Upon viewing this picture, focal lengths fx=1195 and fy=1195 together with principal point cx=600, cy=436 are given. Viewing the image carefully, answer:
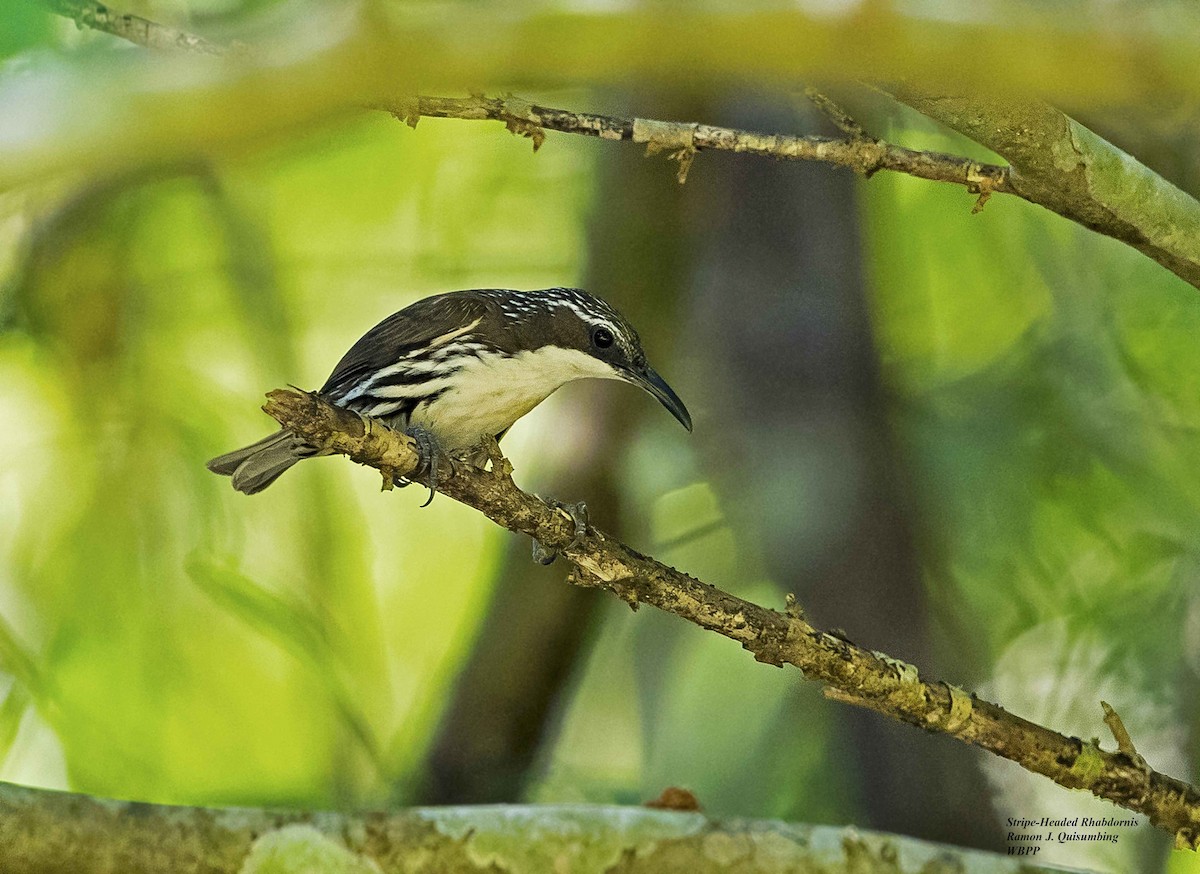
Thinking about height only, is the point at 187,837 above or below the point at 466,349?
below

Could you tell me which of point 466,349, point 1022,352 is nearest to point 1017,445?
point 1022,352

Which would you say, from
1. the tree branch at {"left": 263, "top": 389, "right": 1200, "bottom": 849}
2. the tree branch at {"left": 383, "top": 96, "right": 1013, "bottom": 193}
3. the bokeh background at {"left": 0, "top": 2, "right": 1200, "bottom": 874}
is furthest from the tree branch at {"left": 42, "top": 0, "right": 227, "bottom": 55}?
the bokeh background at {"left": 0, "top": 2, "right": 1200, "bottom": 874}

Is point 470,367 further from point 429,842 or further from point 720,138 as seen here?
point 429,842

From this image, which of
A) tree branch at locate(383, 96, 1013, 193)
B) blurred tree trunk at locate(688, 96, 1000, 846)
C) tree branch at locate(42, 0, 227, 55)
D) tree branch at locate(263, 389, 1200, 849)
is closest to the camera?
tree branch at locate(42, 0, 227, 55)

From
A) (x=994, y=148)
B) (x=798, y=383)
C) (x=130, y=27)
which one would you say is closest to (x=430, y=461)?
(x=130, y=27)

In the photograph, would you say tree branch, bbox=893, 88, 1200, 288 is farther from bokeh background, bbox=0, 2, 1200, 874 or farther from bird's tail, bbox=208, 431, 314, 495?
bird's tail, bbox=208, 431, 314, 495

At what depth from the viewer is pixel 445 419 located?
7.89 feet

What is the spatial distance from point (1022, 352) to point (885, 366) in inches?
16.1

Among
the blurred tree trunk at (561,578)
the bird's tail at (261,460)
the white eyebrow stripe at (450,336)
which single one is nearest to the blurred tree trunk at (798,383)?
the blurred tree trunk at (561,578)

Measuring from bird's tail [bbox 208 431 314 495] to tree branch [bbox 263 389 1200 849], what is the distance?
40cm

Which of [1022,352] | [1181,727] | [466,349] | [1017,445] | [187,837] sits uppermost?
[1022,352]

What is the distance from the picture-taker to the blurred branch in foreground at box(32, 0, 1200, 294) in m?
1.85

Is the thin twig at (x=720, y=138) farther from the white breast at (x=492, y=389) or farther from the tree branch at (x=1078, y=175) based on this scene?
the white breast at (x=492, y=389)

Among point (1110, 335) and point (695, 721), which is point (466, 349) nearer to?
point (695, 721)
